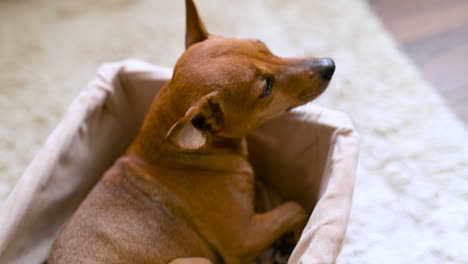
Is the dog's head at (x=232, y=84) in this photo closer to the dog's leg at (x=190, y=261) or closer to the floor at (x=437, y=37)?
the dog's leg at (x=190, y=261)

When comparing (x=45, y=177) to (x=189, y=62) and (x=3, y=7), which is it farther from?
(x=3, y=7)

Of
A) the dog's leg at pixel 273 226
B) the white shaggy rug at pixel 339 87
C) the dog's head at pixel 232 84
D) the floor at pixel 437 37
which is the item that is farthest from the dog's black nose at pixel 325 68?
the floor at pixel 437 37

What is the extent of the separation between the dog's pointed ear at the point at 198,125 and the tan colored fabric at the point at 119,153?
0.44 metres

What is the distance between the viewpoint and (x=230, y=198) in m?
1.67

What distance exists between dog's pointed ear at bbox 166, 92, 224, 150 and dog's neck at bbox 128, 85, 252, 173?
4.0 inches

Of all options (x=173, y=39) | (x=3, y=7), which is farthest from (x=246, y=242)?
(x=3, y=7)

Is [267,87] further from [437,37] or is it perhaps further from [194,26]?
[437,37]

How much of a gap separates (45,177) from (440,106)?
2096 millimetres

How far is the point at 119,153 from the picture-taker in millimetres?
2219

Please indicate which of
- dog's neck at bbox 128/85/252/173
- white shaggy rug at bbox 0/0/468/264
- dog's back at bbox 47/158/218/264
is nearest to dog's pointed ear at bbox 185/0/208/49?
dog's neck at bbox 128/85/252/173

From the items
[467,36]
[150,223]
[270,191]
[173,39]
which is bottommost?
[270,191]

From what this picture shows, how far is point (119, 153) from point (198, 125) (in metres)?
0.95

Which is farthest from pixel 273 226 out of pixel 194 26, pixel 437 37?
pixel 437 37

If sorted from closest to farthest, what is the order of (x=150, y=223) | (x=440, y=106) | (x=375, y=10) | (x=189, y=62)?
(x=189, y=62) < (x=150, y=223) < (x=440, y=106) < (x=375, y=10)
